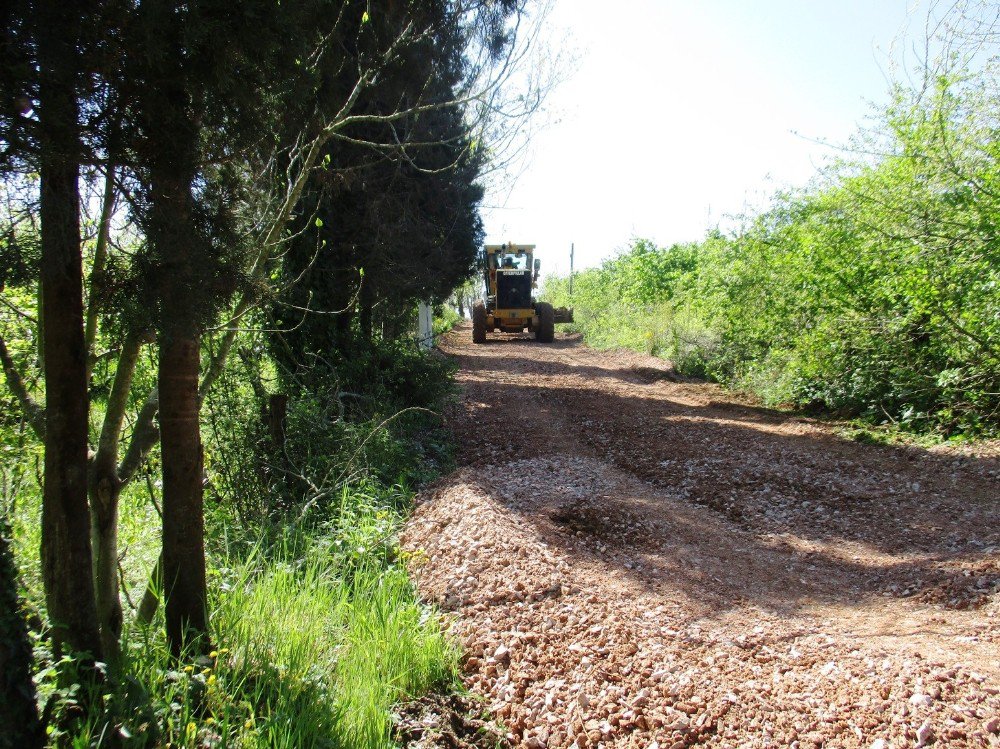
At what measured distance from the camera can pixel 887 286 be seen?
29.4 ft

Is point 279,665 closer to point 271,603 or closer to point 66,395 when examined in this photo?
point 271,603

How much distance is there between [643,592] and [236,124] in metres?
3.43

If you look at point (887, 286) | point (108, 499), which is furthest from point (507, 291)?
point (108, 499)

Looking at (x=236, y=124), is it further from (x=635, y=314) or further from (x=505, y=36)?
(x=635, y=314)

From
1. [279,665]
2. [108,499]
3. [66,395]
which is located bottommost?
[279,665]

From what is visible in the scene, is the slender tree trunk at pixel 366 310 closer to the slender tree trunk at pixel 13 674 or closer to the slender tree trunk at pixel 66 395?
the slender tree trunk at pixel 66 395

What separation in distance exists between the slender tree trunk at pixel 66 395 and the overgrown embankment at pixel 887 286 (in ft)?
24.5

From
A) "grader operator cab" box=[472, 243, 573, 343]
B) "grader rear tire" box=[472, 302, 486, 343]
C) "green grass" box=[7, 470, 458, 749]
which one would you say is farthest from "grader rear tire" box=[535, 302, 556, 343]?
"green grass" box=[7, 470, 458, 749]

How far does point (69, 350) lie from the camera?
8.36ft

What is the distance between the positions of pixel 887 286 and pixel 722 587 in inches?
241

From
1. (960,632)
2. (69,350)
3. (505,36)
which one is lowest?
(960,632)

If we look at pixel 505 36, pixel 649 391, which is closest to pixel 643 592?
pixel 505 36

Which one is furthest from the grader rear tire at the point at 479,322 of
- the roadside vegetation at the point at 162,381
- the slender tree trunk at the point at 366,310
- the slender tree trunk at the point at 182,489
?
the slender tree trunk at the point at 182,489

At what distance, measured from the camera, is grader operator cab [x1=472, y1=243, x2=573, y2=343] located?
24062mm
